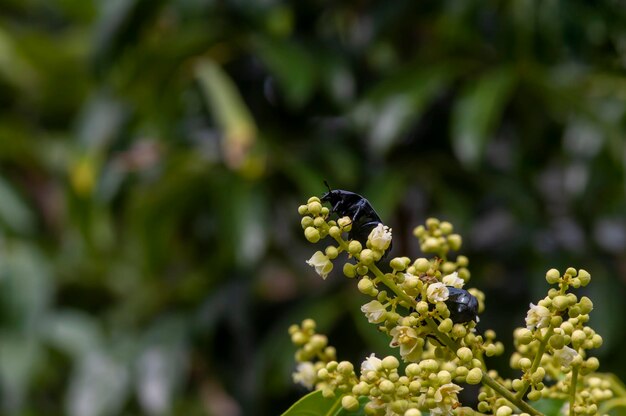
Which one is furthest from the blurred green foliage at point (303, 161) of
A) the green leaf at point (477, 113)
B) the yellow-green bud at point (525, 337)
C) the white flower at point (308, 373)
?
the yellow-green bud at point (525, 337)

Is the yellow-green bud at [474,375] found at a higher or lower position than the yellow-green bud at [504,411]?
higher

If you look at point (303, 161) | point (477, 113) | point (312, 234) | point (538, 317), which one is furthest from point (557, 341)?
point (303, 161)

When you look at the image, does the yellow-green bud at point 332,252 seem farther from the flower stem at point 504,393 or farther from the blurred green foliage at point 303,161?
the blurred green foliage at point 303,161

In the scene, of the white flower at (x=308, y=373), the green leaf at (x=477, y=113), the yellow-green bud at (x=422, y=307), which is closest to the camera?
the yellow-green bud at (x=422, y=307)

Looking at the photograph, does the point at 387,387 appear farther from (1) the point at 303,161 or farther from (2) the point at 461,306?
(1) the point at 303,161

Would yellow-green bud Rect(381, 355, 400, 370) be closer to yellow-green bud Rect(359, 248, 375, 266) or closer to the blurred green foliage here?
yellow-green bud Rect(359, 248, 375, 266)

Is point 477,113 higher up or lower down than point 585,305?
higher up

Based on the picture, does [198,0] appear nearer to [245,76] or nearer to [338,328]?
[245,76]
